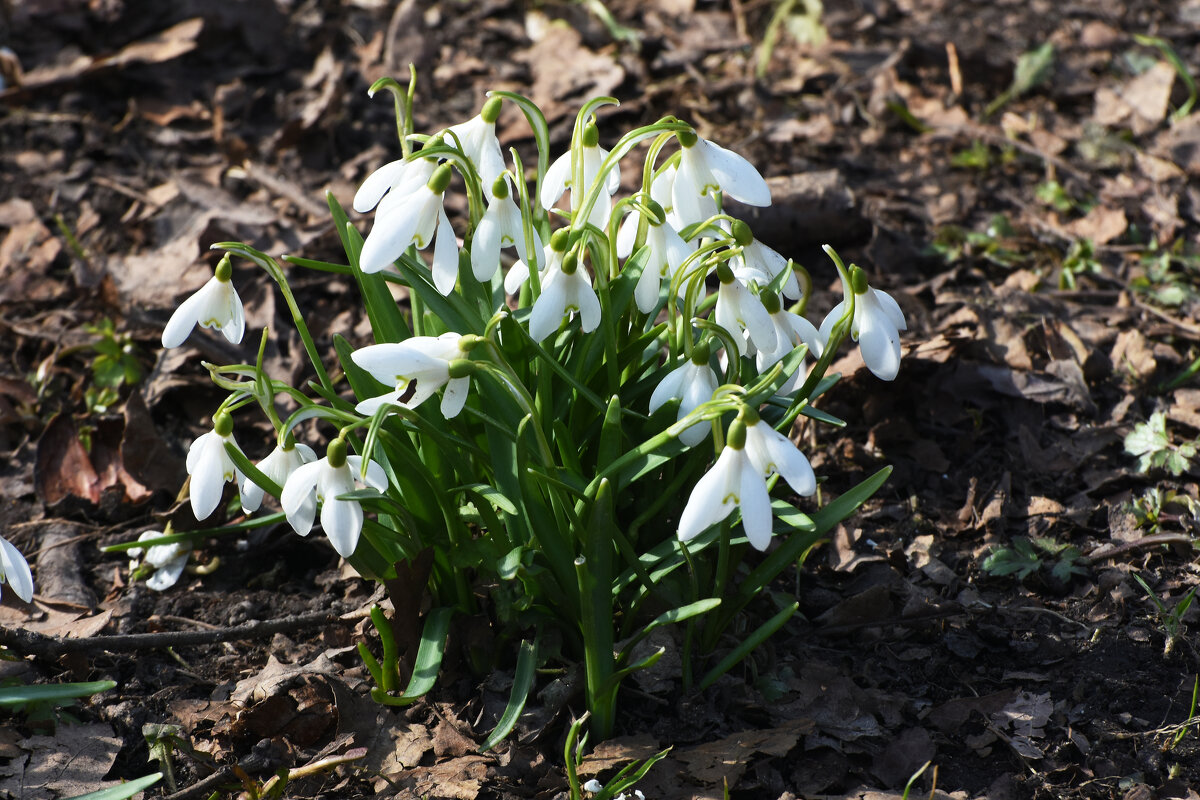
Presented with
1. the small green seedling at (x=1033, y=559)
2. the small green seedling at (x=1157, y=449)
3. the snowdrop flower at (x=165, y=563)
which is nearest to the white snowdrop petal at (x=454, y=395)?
the snowdrop flower at (x=165, y=563)

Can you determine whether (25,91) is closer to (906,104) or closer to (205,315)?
(205,315)

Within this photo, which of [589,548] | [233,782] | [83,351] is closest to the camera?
[589,548]

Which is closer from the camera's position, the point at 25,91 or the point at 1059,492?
the point at 1059,492

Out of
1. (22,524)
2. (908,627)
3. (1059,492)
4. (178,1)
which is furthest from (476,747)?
(178,1)

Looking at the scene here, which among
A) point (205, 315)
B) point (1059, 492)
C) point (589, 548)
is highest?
point (205, 315)

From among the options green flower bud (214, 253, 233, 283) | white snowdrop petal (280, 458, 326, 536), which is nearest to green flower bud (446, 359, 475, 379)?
white snowdrop petal (280, 458, 326, 536)

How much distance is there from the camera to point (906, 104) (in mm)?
3885

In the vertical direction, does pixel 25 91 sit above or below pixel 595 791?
above

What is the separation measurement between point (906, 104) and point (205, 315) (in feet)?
9.94

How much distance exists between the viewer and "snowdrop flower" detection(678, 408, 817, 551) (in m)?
1.35

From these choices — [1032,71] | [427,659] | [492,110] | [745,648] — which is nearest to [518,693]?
[427,659]

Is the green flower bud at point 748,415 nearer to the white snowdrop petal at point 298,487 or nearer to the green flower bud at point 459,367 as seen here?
the green flower bud at point 459,367

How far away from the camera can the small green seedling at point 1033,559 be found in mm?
2121

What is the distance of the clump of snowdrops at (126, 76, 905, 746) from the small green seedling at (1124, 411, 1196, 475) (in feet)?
3.34
